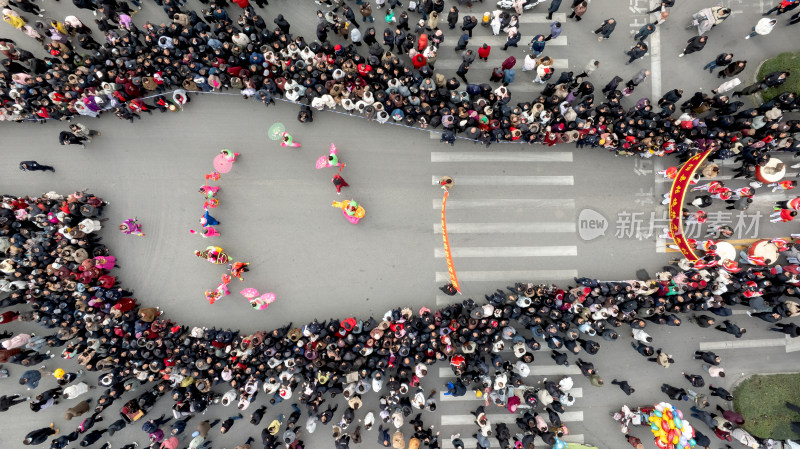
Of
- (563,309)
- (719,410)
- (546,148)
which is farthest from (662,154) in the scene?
(719,410)

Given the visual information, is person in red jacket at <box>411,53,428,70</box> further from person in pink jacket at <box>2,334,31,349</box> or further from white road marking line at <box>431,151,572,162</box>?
person in pink jacket at <box>2,334,31,349</box>

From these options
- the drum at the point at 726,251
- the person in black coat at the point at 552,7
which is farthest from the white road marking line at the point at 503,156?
the drum at the point at 726,251

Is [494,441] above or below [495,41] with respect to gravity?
below

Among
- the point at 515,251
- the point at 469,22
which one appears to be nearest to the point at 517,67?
the point at 469,22

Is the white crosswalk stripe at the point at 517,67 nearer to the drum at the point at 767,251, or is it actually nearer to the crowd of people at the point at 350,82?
the crowd of people at the point at 350,82

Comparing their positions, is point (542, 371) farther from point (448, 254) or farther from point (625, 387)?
point (448, 254)

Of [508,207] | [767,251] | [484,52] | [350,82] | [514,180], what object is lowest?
[767,251]

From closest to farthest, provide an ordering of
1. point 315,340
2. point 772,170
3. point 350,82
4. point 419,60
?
1. point 315,340
2. point 350,82
3. point 419,60
4. point 772,170

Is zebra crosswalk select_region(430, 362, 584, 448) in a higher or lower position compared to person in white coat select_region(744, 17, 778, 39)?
lower

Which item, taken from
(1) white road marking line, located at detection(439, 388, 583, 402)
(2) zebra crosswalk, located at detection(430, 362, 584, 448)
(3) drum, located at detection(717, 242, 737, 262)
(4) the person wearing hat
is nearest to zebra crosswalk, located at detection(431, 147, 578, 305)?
(1) white road marking line, located at detection(439, 388, 583, 402)
